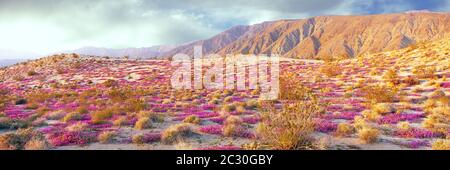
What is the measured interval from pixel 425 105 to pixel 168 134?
12076 mm

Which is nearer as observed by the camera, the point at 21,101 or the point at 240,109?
the point at 240,109

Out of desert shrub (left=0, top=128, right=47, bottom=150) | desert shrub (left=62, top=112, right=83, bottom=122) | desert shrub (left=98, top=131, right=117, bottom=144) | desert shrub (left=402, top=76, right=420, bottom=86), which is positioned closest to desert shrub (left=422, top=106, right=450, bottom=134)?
desert shrub (left=402, top=76, right=420, bottom=86)

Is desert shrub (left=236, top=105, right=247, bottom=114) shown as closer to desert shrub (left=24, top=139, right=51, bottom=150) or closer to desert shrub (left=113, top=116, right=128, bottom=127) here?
desert shrub (left=113, top=116, right=128, bottom=127)

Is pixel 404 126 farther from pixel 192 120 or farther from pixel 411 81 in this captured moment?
pixel 411 81

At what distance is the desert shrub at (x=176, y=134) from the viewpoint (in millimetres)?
10617

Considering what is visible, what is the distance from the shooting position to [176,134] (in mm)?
11133

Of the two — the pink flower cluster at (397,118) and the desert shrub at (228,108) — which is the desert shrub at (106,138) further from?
the pink flower cluster at (397,118)

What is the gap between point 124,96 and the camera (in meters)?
22.0

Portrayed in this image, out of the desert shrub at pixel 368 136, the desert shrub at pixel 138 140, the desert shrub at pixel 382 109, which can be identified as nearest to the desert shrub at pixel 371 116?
the desert shrub at pixel 382 109

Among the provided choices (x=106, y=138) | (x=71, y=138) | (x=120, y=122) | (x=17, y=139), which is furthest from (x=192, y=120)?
(x=17, y=139)

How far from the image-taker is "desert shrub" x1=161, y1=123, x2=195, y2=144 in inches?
418

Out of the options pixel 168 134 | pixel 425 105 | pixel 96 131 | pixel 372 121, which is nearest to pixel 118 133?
pixel 96 131

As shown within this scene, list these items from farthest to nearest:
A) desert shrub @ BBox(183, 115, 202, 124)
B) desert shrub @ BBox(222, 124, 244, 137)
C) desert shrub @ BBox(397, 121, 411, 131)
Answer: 1. desert shrub @ BBox(183, 115, 202, 124)
2. desert shrub @ BBox(397, 121, 411, 131)
3. desert shrub @ BBox(222, 124, 244, 137)
